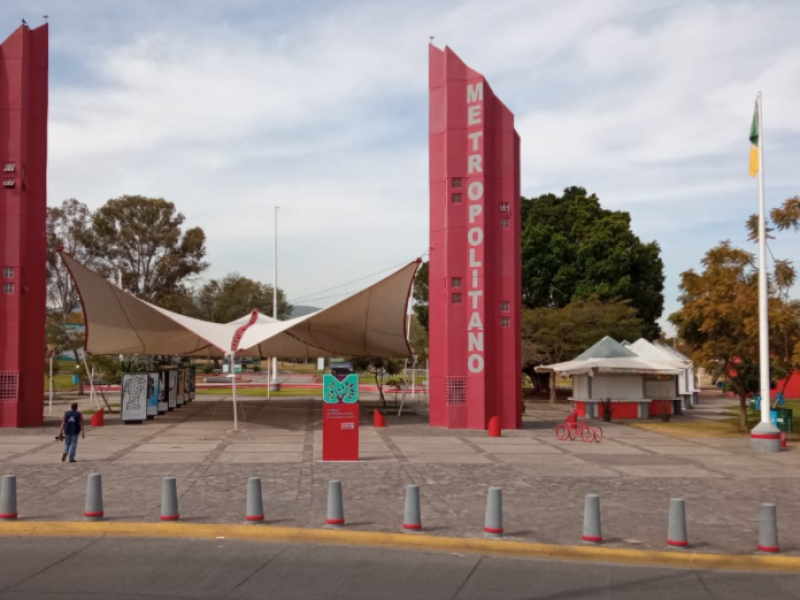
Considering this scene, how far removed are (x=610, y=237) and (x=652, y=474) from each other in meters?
42.4

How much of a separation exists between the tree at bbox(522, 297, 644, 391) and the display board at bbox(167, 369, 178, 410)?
784 inches

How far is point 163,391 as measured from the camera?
131ft

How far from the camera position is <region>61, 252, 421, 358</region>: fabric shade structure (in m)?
32.4

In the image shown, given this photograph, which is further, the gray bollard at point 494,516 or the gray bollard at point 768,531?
the gray bollard at point 494,516

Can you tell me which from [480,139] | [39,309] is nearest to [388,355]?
[480,139]

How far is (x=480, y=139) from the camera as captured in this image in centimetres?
3167

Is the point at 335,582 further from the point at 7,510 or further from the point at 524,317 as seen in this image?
the point at 524,317

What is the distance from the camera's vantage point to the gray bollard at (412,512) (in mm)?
12305

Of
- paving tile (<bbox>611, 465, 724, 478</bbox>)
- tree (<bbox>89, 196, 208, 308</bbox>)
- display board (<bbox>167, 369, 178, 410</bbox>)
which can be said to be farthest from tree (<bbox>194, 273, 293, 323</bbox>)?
paving tile (<bbox>611, 465, 724, 478</bbox>)

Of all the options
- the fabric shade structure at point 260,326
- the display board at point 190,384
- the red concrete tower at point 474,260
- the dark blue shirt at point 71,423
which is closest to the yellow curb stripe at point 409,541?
the dark blue shirt at point 71,423

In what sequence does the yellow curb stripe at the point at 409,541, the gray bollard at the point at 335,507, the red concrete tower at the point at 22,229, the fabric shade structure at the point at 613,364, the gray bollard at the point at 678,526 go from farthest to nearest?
the fabric shade structure at the point at 613,364 → the red concrete tower at the point at 22,229 → the gray bollard at the point at 335,507 → the gray bollard at the point at 678,526 → the yellow curb stripe at the point at 409,541

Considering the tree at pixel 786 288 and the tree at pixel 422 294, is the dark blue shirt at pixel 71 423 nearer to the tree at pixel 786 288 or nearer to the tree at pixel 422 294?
the tree at pixel 786 288

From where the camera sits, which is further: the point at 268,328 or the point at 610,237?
the point at 610,237

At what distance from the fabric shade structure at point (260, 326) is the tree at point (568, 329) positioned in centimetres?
1525
